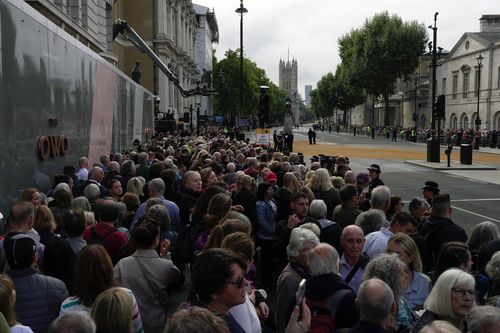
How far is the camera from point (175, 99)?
202 ft

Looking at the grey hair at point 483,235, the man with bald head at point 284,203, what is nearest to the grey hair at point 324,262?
the grey hair at point 483,235

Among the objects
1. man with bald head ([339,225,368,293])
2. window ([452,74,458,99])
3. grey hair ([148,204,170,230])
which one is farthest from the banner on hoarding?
window ([452,74,458,99])

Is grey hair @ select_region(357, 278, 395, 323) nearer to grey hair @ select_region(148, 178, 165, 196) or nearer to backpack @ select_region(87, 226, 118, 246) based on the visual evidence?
backpack @ select_region(87, 226, 118, 246)

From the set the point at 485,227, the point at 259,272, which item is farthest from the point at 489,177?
the point at 485,227

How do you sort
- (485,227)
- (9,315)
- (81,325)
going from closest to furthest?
(81,325), (9,315), (485,227)

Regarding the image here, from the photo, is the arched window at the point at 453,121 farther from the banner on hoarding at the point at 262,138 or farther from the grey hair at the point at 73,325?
the grey hair at the point at 73,325

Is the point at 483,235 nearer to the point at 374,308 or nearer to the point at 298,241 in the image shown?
the point at 298,241

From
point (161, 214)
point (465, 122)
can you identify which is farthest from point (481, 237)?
point (465, 122)

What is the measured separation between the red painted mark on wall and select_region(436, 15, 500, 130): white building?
51683 mm

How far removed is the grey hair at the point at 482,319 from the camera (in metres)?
3.00

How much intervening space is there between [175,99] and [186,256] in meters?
57.3

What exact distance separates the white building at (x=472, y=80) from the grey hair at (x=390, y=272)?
55.1 metres

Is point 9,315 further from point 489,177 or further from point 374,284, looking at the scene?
point 489,177

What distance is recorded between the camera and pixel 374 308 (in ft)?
10.5
